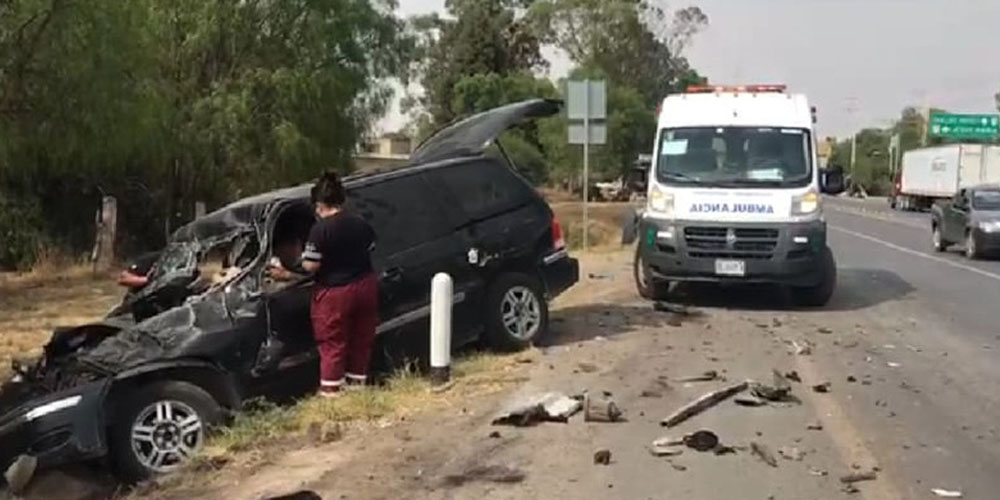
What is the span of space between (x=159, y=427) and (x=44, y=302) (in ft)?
41.9

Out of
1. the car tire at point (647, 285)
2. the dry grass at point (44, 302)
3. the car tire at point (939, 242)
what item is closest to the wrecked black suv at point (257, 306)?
the dry grass at point (44, 302)

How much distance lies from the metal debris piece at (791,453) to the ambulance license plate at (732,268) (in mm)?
7491

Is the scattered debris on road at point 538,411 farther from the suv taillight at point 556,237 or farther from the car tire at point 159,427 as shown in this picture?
the suv taillight at point 556,237

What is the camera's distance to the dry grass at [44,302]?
1516cm

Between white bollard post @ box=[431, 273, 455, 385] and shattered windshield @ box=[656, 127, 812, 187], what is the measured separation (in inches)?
254

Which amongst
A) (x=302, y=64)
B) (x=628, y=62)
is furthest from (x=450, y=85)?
(x=302, y=64)

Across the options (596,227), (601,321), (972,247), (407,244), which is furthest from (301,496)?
(596,227)

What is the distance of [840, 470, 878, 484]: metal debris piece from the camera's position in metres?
7.00

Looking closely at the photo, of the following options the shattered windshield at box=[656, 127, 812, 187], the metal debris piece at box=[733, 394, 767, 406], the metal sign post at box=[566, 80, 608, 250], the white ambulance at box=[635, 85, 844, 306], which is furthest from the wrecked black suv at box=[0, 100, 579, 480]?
the metal sign post at box=[566, 80, 608, 250]

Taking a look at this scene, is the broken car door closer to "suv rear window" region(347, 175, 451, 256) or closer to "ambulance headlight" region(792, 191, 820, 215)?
"suv rear window" region(347, 175, 451, 256)

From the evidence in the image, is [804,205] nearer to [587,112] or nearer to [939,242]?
[587,112]

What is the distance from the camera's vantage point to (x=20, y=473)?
773cm

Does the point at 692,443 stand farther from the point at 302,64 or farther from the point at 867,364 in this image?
the point at 302,64

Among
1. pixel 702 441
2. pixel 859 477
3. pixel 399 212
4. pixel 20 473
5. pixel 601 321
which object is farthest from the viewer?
pixel 601 321
